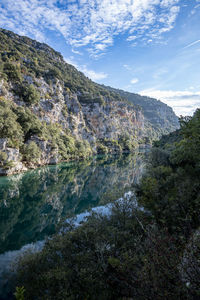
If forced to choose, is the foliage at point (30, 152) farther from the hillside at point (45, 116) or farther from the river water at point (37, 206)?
the river water at point (37, 206)

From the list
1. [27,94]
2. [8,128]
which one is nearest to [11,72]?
[27,94]

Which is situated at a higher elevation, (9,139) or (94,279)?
(9,139)

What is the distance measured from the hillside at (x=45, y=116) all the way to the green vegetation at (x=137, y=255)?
32.6 m

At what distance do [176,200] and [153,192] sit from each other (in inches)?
84.7

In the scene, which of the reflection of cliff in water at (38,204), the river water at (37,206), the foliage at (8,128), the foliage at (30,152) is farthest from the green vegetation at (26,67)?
the river water at (37,206)

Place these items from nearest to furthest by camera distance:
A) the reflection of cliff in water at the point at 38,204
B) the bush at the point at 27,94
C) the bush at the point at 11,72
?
the reflection of cliff in water at the point at 38,204 < the bush at the point at 11,72 < the bush at the point at 27,94

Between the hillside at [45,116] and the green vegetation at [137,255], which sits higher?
the hillside at [45,116]

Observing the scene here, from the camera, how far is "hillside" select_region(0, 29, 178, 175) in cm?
4194

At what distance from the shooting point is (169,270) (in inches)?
161

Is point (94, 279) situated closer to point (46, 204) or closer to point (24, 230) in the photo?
point (24, 230)

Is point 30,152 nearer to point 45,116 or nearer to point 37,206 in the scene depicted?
point 37,206

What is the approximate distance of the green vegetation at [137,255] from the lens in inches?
163

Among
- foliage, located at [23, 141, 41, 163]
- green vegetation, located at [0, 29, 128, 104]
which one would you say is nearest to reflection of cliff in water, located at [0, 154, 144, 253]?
foliage, located at [23, 141, 41, 163]

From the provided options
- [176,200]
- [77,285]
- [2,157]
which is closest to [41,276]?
[77,285]
